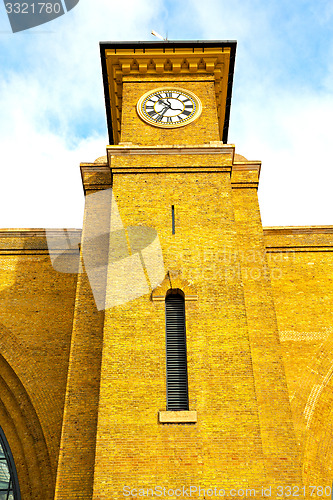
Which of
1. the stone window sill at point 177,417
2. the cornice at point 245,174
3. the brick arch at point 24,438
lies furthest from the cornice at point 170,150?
the stone window sill at point 177,417

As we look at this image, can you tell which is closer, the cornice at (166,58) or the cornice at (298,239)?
the cornice at (298,239)

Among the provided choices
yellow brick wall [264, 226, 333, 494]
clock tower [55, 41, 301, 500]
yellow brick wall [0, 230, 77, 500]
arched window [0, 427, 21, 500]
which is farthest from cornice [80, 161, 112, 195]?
arched window [0, 427, 21, 500]

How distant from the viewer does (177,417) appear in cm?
1076

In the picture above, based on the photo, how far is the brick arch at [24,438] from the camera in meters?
12.7

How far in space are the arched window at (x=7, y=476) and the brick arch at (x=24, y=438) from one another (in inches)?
4.6

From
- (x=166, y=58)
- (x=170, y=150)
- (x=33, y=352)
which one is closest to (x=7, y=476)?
(x=33, y=352)

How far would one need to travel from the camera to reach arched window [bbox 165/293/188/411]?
11281mm

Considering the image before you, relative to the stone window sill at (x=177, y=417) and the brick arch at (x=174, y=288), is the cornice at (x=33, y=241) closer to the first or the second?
the brick arch at (x=174, y=288)

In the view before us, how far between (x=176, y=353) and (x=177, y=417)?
1544mm

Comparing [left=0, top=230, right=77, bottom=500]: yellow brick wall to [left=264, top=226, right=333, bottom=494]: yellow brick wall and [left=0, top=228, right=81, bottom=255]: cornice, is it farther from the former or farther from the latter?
[left=264, top=226, right=333, bottom=494]: yellow brick wall

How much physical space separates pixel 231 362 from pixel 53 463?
4.93 m

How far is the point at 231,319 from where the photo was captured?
40.0 feet

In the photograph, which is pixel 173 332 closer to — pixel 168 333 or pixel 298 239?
pixel 168 333

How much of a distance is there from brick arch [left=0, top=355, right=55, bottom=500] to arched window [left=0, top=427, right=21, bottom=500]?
12 cm
